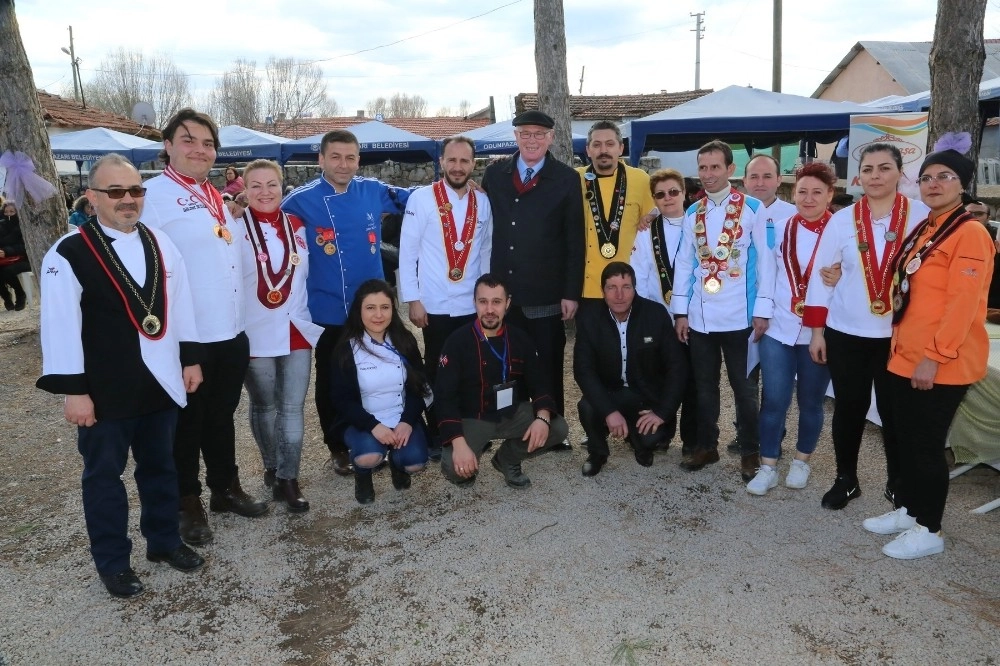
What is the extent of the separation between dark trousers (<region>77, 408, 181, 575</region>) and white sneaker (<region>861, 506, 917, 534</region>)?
3.40 meters

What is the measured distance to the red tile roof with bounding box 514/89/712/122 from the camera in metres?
28.4

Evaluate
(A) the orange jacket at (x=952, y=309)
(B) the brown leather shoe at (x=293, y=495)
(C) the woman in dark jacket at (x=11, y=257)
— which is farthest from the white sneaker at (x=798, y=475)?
(C) the woman in dark jacket at (x=11, y=257)

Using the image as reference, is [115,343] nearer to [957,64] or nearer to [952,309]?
[952,309]

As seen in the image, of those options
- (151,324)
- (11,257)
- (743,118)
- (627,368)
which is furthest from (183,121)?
(743,118)

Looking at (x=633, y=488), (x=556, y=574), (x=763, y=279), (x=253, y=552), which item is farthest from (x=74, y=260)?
(x=763, y=279)

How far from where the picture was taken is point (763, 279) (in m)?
4.01

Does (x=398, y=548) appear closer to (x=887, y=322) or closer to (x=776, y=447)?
(x=776, y=447)

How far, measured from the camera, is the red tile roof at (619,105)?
2838 cm

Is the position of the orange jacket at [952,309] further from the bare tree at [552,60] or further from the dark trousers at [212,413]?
the bare tree at [552,60]

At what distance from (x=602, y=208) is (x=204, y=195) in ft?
7.70

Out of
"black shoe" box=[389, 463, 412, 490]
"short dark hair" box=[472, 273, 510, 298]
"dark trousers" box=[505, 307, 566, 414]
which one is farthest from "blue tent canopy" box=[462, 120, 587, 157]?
"black shoe" box=[389, 463, 412, 490]

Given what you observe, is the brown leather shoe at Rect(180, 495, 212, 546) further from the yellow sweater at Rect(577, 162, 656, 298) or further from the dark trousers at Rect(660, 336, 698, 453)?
the dark trousers at Rect(660, 336, 698, 453)

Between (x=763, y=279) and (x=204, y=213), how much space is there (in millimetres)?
2980

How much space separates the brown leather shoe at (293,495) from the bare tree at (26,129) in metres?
5.08
